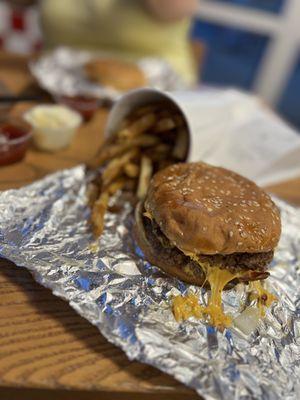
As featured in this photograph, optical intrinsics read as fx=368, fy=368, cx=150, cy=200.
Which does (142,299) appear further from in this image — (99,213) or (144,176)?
(144,176)

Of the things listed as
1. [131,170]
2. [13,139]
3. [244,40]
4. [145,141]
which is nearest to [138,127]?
[145,141]

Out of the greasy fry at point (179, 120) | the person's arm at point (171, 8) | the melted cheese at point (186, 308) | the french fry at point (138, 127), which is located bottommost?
the melted cheese at point (186, 308)

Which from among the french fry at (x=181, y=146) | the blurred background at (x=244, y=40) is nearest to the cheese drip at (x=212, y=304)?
the french fry at (x=181, y=146)

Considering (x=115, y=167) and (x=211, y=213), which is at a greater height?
(x=211, y=213)

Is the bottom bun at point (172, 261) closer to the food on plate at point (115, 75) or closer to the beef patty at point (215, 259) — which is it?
the beef patty at point (215, 259)

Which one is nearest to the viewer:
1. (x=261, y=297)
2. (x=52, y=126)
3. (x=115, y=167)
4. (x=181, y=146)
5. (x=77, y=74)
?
(x=261, y=297)

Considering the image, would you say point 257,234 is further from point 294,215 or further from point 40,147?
point 40,147

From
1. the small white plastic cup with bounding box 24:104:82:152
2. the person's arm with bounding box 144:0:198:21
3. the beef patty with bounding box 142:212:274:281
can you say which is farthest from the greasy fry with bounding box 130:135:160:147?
the person's arm with bounding box 144:0:198:21
